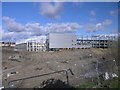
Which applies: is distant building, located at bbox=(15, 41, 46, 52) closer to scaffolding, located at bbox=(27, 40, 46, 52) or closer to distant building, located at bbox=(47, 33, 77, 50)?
scaffolding, located at bbox=(27, 40, 46, 52)

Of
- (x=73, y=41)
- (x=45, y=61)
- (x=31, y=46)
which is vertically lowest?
(x=45, y=61)

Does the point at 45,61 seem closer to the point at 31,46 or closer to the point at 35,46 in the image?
the point at 35,46

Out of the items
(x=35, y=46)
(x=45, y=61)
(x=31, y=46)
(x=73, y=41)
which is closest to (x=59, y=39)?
(x=45, y=61)

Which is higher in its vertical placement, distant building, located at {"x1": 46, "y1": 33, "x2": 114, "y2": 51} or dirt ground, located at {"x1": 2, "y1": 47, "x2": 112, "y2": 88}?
distant building, located at {"x1": 46, "y1": 33, "x2": 114, "y2": 51}

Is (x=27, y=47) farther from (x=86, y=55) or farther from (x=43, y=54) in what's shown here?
(x=86, y=55)

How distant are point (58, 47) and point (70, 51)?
2.57 ft

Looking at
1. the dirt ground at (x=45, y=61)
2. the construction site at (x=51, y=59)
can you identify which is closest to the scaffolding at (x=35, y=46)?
the construction site at (x=51, y=59)

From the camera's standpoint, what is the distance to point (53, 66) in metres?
8.49

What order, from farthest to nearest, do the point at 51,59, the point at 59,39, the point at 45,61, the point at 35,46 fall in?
the point at 35,46 < the point at 51,59 < the point at 45,61 < the point at 59,39

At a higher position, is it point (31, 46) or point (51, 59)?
point (31, 46)

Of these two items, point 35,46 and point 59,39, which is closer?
point 59,39

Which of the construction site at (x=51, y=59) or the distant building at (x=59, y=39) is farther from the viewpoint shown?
the distant building at (x=59, y=39)

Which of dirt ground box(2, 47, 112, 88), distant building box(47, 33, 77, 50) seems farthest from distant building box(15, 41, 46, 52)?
distant building box(47, 33, 77, 50)

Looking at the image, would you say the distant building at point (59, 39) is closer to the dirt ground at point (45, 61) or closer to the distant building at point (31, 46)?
the dirt ground at point (45, 61)
